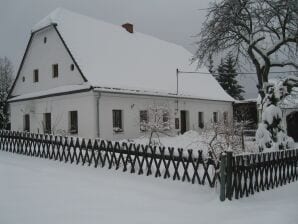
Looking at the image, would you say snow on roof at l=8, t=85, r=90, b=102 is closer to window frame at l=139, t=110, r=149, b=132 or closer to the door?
window frame at l=139, t=110, r=149, b=132

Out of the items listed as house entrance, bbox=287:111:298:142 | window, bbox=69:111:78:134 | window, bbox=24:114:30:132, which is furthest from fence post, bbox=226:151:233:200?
house entrance, bbox=287:111:298:142

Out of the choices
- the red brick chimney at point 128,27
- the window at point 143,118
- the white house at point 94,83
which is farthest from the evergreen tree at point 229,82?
the window at point 143,118

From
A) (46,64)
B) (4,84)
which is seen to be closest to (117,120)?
(46,64)

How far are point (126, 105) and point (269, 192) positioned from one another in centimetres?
1233

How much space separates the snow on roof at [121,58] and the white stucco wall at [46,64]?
0.70 metres

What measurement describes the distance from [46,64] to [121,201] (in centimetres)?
1633

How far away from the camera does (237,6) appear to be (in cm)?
1228

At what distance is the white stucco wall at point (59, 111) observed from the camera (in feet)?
58.7

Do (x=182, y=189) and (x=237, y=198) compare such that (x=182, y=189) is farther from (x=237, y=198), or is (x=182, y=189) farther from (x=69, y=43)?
(x=69, y=43)

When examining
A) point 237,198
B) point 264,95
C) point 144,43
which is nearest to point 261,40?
point 264,95

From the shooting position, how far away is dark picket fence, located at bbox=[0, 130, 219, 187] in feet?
27.0

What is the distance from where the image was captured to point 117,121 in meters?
19.4

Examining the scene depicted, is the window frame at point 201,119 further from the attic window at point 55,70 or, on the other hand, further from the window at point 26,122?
the window at point 26,122

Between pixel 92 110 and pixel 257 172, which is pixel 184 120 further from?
pixel 257 172
